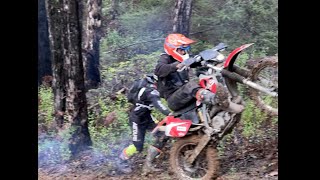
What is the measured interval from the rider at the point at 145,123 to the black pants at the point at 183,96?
0.36 feet

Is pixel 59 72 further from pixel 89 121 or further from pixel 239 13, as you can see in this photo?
pixel 239 13

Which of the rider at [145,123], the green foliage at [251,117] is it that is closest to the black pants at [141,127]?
the rider at [145,123]

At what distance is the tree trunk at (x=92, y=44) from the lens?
18.5 ft

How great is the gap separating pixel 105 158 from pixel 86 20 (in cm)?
138

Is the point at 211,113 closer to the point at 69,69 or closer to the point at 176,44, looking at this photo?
the point at 176,44

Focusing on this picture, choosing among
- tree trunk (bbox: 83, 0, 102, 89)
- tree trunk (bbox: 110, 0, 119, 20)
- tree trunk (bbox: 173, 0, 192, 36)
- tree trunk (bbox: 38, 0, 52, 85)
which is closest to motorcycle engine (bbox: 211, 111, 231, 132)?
tree trunk (bbox: 173, 0, 192, 36)

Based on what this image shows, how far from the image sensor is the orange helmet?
520 cm

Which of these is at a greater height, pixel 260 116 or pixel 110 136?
pixel 260 116

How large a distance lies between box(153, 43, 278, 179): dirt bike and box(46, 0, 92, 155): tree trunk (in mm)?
964

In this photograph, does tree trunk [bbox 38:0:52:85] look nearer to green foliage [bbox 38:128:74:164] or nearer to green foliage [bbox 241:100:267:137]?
green foliage [bbox 38:128:74:164]

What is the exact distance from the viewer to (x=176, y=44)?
206 inches

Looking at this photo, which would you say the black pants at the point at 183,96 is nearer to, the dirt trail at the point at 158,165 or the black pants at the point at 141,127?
the black pants at the point at 141,127

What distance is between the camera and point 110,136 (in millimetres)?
5496
